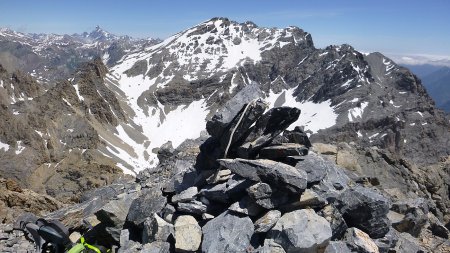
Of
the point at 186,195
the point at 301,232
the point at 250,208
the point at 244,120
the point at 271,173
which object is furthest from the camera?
the point at 244,120

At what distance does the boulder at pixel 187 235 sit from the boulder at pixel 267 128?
421cm

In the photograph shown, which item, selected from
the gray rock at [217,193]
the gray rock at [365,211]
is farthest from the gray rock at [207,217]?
the gray rock at [365,211]

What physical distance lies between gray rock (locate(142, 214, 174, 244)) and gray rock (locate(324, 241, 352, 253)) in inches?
235

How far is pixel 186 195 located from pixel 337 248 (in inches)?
257

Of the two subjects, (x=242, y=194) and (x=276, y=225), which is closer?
(x=276, y=225)

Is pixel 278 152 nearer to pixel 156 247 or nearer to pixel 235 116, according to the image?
pixel 235 116

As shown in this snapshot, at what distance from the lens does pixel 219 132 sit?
58.9 ft

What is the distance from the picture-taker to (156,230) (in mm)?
15203

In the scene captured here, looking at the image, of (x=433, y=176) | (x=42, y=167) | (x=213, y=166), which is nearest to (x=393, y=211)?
(x=213, y=166)

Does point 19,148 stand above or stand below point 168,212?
below

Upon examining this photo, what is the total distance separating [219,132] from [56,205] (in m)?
20.4

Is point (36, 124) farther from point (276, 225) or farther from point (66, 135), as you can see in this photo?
point (276, 225)

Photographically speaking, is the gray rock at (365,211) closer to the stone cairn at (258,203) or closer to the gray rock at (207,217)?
the stone cairn at (258,203)

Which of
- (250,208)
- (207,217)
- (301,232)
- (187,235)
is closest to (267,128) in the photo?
(250,208)
